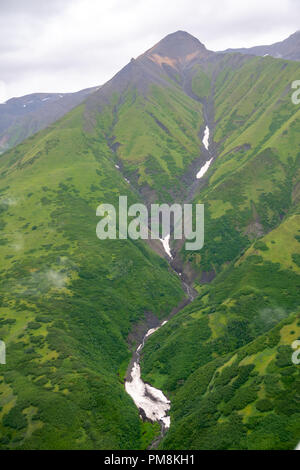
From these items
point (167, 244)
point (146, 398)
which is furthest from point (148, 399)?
point (167, 244)

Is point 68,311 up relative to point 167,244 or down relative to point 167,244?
down

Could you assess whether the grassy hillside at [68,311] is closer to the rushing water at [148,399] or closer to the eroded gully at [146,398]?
the eroded gully at [146,398]

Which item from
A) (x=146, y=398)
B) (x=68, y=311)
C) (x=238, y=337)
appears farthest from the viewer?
(x=68, y=311)

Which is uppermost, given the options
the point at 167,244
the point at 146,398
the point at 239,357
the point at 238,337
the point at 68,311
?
the point at 167,244

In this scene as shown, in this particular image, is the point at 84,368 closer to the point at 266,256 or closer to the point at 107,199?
the point at 266,256

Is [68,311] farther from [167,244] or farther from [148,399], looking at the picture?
[167,244]

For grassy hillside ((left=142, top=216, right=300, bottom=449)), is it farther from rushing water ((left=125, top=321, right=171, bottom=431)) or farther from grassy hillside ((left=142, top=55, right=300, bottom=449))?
rushing water ((left=125, top=321, right=171, bottom=431))

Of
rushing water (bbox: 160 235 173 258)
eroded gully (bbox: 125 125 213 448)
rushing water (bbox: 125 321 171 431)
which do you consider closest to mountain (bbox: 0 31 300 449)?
eroded gully (bbox: 125 125 213 448)

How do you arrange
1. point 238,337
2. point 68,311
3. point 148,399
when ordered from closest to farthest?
point 148,399
point 238,337
point 68,311
